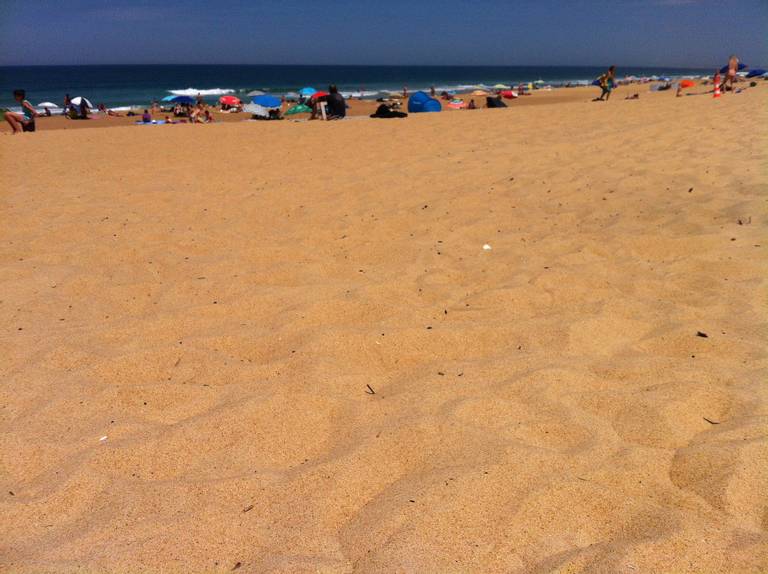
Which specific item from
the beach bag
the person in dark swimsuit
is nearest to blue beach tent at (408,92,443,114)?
the person in dark swimsuit

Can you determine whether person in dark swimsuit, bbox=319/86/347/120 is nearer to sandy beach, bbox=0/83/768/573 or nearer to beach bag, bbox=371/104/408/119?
beach bag, bbox=371/104/408/119

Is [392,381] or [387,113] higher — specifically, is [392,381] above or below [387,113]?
below

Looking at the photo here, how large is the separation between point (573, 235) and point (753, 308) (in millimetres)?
1279

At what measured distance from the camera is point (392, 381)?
A: 224 centimetres

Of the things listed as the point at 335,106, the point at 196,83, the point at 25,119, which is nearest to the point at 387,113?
the point at 335,106

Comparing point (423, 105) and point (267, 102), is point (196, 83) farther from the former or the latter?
point (423, 105)

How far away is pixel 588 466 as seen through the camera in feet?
5.59

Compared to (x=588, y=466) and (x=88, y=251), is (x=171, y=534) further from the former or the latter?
(x=88, y=251)

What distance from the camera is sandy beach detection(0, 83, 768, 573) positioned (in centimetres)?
148

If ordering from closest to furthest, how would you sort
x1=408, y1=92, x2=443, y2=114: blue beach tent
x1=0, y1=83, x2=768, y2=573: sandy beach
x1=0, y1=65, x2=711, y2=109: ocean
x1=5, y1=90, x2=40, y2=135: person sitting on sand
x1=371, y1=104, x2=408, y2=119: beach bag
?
1. x1=0, y1=83, x2=768, y2=573: sandy beach
2. x1=5, y1=90, x2=40, y2=135: person sitting on sand
3. x1=371, y1=104, x2=408, y2=119: beach bag
4. x1=408, y1=92, x2=443, y2=114: blue beach tent
5. x1=0, y1=65, x2=711, y2=109: ocean

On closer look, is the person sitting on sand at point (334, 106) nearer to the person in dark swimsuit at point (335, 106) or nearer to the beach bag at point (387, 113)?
the person in dark swimsuit at point (335, 106)

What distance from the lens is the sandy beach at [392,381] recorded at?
1482 mm

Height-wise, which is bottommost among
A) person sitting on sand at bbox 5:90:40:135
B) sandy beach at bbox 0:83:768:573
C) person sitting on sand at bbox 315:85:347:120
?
sandy beach at bbox 0:83:768:573

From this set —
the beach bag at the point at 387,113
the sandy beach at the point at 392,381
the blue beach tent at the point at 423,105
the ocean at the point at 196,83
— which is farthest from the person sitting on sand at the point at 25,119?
the ocean at the point at 196,83
